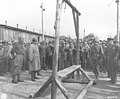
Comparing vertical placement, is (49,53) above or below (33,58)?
above

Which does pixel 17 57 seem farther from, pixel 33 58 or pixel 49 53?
pixel 49 53

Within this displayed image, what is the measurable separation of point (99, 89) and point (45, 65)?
733cm

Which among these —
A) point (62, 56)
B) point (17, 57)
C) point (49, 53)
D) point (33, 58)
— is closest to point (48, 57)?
point (49, 53)

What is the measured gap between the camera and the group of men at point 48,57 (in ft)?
30.9

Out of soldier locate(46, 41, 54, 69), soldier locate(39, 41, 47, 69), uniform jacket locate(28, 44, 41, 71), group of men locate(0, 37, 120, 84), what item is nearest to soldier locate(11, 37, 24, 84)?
group of men locate(0, 37, 120, 84)

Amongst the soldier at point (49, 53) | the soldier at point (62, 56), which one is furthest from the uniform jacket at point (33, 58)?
the soldier at point (49, 53)

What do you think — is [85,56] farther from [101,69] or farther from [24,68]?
[24,68]

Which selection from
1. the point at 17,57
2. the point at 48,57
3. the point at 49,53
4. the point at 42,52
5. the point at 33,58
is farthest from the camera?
the point at 48,57

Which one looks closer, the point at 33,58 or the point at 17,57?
the point at 17,57

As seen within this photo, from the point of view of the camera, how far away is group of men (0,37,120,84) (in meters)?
9.41

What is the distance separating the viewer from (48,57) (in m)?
14.9

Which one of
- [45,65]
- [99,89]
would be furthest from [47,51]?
[99,89]

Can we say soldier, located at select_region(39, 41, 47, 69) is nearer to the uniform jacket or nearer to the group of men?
the group of men

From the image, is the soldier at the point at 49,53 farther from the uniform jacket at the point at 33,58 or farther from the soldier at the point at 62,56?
the uniform jacket at the point at 33,58
